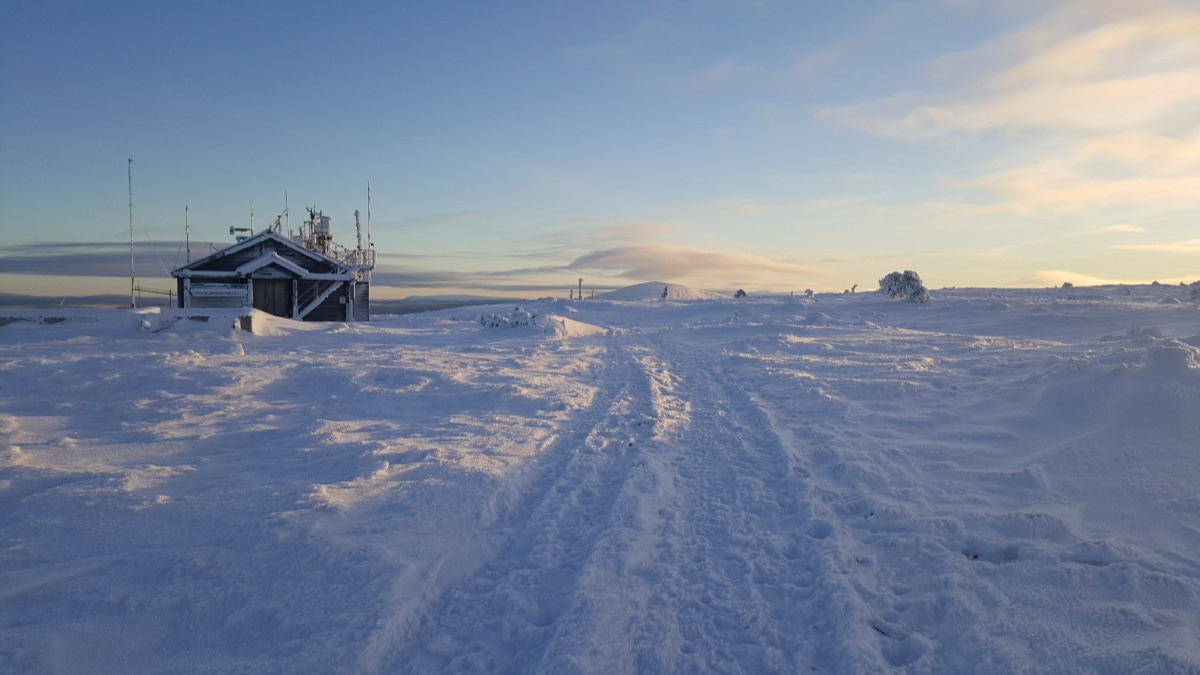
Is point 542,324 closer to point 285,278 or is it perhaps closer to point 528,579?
point 285,278

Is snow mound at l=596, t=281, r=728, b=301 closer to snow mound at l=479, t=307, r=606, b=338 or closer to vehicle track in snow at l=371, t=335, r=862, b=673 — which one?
snow mound at l=479, t=307, r=606, b=338

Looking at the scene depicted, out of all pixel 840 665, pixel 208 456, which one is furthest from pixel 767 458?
pixel 208 456

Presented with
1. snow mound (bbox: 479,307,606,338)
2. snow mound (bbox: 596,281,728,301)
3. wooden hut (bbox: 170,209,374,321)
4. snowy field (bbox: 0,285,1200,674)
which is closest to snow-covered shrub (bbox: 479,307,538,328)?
snow mound (bbox: 479,307,606,338)

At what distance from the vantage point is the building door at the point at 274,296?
29.2 meters

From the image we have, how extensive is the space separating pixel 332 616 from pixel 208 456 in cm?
459

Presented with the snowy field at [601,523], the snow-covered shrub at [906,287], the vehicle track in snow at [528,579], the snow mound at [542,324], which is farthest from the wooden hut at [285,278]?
the snow-covered shrub at [906,287]

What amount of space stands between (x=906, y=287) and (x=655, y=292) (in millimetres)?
42403

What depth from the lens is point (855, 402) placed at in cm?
1094

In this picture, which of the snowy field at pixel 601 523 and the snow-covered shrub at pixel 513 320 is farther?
the snow-covered shrub at pixel 513 320

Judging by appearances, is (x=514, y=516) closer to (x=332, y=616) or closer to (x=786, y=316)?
(x=332, y=616)

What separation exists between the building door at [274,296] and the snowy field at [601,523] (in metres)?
17.5

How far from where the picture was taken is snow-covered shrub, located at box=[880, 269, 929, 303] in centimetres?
3166

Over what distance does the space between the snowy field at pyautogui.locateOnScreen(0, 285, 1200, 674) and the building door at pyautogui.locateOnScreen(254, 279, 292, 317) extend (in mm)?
17499

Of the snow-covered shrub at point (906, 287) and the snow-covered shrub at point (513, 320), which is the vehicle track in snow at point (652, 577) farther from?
the snow-covered shrub at point (906, 287)
